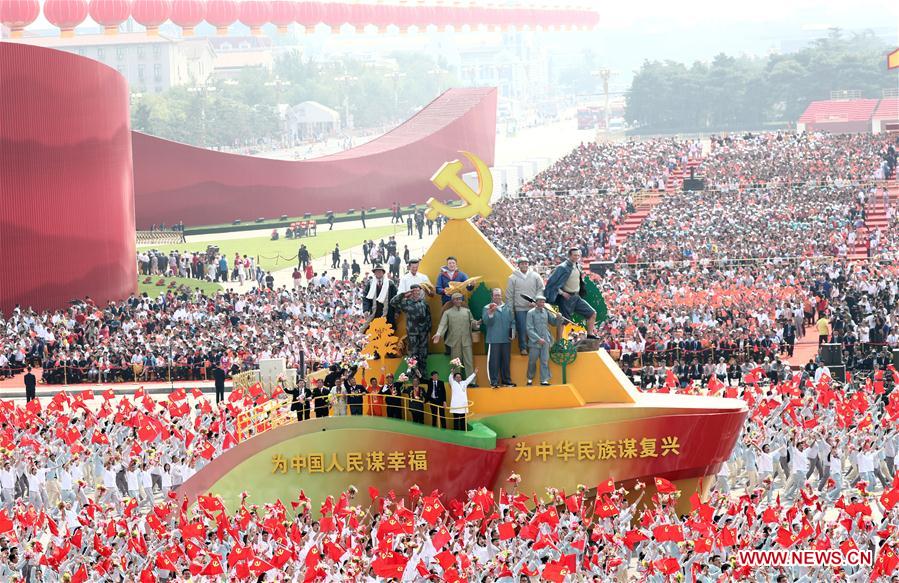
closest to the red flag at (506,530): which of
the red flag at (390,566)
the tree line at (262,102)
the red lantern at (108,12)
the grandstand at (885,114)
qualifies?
the red flag at (390,566)

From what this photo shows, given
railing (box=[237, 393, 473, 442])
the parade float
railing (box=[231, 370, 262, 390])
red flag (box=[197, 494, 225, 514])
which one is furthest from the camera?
railing (box=[231, 370, 262, 390])

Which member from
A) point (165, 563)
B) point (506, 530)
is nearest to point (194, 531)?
point (165, 563)

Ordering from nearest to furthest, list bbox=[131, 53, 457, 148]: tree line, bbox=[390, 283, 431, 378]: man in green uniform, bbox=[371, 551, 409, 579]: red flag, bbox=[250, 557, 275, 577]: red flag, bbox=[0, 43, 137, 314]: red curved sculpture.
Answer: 1. bbox=[371, 551, 409, 579]: red flag
2. bbox=[250, 557, 275, 577]: red flag
3. bbox=[390, 283, 431, 378]: man in green uniform
4. bbox=[0, 43, 137, 314]: red curved sculpture
5. bbox=[131, 53, 457, 148]: tree line

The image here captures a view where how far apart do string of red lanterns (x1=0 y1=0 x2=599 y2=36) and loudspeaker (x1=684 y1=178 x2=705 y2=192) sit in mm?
45960

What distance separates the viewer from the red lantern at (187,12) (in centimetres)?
11781

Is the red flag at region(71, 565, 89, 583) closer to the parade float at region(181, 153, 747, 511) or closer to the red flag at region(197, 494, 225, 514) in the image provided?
the red flag at region(197, 494, 225, 514)

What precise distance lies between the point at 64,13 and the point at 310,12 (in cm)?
2897

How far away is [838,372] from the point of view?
3878 cm

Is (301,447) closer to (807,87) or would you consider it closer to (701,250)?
(701,250)

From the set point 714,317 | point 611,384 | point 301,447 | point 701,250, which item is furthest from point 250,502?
point 701,250

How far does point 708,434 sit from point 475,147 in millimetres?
69555

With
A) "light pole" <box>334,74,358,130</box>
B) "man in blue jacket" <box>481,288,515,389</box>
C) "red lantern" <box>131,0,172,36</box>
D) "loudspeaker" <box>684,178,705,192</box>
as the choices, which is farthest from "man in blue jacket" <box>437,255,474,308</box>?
"light pole" <box>334,74,358,130</box>

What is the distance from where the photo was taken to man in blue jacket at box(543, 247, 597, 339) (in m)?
25.6

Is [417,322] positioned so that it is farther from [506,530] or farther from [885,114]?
[885,114]
